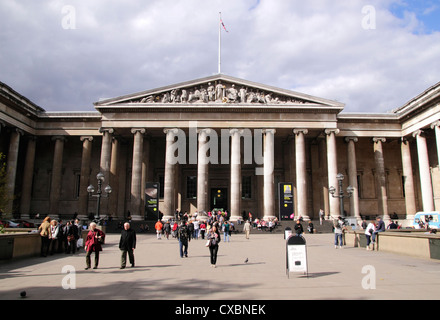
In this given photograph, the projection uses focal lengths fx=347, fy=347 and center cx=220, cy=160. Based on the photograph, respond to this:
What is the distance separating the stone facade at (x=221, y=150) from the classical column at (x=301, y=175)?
106mm

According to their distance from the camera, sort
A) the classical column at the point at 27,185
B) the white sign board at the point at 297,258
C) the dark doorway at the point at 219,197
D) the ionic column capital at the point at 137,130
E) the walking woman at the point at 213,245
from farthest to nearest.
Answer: the dark doorway at the point at 219,197 < the classical column at the point at 27,185 < the ionic column capital at the point at 137,130 < the walking woman at the point at 213,245 < the white sign board at the point at 297,258

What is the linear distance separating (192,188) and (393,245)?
30362 millimetres

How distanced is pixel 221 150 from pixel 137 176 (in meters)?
10.8

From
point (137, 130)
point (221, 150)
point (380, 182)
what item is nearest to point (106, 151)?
point (137, 130)

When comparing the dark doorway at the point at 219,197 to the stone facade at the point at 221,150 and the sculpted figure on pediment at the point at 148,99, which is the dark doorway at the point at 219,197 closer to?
the stone facade at the point at 221,150

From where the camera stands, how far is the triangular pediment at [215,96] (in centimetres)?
3747

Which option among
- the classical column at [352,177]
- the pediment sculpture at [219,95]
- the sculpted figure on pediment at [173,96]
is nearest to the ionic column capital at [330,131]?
the classical column at [352,177]

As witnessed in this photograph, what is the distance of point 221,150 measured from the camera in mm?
42156

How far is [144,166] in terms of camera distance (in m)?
40.2

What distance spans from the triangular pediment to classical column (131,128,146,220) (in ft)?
11.0


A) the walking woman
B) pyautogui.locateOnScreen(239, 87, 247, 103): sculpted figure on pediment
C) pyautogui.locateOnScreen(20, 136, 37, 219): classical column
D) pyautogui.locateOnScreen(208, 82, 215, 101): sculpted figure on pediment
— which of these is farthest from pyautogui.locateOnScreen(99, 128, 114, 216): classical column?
the walking woman

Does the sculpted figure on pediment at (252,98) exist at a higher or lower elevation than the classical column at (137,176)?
higher

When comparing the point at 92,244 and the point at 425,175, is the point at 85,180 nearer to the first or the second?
the point at 92,244

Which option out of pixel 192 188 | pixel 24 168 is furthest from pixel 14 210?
pixel 192 188
